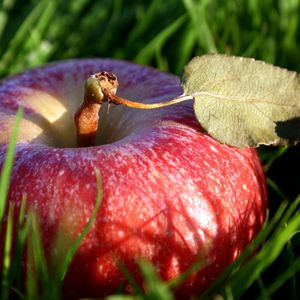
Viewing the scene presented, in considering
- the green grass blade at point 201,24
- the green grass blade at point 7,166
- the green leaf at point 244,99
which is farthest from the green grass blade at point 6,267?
the green grass blade at point 201,24

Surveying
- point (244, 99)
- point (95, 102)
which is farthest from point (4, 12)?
point (244, 99)

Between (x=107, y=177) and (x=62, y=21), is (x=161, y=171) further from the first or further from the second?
(x=62, y=21)

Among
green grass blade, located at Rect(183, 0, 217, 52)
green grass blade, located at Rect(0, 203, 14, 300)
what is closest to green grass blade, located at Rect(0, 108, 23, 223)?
green grass blade, located at Rect(0, 203, 14, 300)

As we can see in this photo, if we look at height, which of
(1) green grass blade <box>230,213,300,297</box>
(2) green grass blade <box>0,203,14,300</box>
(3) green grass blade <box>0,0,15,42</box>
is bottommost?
(1) green grass blade <box>230,213,300,297</box>

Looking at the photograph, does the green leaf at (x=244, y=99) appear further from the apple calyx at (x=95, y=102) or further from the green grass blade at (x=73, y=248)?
the green grass blade at (x=73, y=248)

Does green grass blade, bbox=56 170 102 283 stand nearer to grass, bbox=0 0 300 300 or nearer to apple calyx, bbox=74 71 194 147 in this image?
apple calyx, bbox=74 71 194 147
